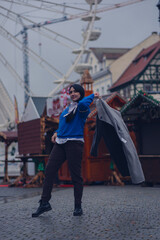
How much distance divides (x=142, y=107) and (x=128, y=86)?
30.8 meters

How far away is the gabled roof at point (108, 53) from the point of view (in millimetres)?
53978

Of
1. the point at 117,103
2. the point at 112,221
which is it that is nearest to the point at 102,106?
the point at 112,221

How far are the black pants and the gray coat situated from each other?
0.58 m

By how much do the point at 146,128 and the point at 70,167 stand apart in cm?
854

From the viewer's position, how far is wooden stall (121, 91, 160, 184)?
1349 cm

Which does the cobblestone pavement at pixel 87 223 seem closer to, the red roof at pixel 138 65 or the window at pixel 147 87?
the window at pixel 147 87

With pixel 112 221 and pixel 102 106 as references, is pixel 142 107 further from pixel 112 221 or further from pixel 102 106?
pixel 112 221

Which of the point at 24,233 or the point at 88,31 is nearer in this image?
the point at 24,233

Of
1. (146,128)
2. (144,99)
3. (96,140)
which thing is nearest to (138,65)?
(146,128)

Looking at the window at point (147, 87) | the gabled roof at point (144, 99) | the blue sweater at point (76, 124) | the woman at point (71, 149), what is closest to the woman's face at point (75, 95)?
the woman at point (71, 149)

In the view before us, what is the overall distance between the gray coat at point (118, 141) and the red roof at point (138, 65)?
36.3 meters

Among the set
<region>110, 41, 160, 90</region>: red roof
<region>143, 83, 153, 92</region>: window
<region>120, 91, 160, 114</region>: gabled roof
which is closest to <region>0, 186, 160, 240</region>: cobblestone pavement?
<region>120, 91, 160, 114</region>: gabled roof

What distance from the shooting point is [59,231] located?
5023 mm

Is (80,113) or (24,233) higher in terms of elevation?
(80,113)
